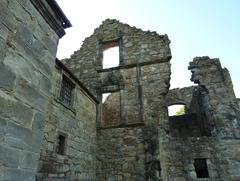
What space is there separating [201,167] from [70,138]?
5.84m

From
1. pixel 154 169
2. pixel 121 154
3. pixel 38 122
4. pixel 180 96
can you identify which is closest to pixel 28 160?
pixel 38 122

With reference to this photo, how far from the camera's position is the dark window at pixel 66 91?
19.6ft

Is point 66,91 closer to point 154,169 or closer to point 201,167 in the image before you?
point 154,169

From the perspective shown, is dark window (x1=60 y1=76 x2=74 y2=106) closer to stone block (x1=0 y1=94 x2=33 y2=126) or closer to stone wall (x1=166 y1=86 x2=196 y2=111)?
stone block (x1=0 y1=94 x2=33 y2=126)

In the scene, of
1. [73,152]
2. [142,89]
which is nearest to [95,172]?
[73,152]

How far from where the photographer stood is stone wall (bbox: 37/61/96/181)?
4.74 metres

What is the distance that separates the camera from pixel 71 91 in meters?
6.42

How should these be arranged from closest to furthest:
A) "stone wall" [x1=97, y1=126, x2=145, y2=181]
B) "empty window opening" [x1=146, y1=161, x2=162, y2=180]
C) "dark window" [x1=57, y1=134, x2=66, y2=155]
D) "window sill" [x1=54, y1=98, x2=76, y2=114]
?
"dark window" [x1=57, y1=134, x2=66, y2=155] < "window sill" [x1=54, y1=98, x2=76, y2=114] < "empty window opening" [x1=146, y1=161, x2=162, y2=180] < "stone wall" [x1=97, y1=126, x2=145, y2=181]

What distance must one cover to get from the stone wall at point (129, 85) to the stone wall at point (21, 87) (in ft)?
17.9

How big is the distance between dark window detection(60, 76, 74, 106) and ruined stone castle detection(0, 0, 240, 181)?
0.03 meters

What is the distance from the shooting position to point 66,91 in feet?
20.3

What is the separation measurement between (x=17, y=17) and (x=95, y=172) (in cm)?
635

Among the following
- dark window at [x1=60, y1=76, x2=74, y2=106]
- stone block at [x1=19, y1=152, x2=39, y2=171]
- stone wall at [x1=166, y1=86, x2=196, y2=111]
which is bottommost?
stone block at [x1=19, y1=152, x2=39, y2=171]

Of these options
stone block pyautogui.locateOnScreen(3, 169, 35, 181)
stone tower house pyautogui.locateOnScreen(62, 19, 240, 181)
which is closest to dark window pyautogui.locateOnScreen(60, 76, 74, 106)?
stone tower house pyautogui.locateOnScreen(62, 19, 240, 181)
